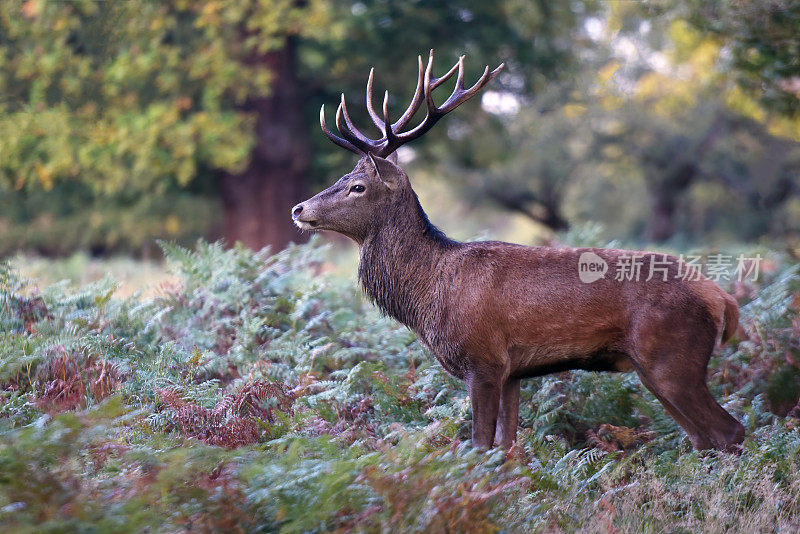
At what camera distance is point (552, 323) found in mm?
5477

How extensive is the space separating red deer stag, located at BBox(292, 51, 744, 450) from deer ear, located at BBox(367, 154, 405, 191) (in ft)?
0.03

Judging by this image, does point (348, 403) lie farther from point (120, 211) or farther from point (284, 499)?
point (120, 211)

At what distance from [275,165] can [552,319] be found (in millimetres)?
10676

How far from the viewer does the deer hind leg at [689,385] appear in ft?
17.5

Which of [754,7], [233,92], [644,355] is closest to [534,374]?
[644,355]

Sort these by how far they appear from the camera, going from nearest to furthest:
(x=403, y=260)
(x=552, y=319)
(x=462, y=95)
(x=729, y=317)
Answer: (x=552, y=319) → (x=729, y=317) → (x=403, y=260) → (x=462, y=95)

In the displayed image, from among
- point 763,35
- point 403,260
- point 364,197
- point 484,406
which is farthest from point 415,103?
point 763,35

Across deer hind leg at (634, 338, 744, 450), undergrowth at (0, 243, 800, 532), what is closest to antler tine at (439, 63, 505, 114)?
undergrowth at (0, 243, 800, 532)

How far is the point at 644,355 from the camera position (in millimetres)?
5340

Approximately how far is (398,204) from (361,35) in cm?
972

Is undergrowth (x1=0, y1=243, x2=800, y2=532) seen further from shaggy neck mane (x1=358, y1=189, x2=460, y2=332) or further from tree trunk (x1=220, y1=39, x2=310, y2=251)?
tree trunk (x1=220, y1=39, x2=310, y2=251)

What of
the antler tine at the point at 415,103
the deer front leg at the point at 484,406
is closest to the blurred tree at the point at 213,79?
the antler tine at the point at 415,103

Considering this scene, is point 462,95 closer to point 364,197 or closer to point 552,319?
point 364,197

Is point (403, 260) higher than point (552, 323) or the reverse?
higher
